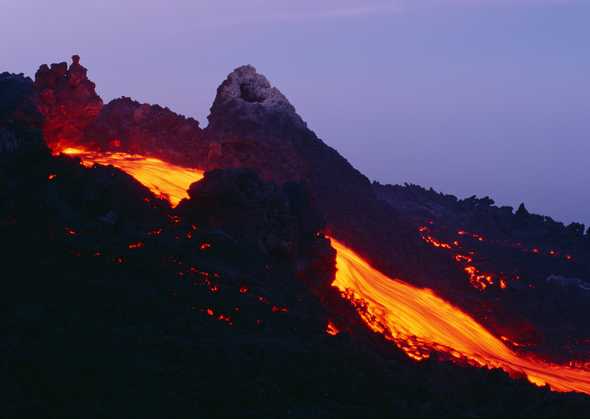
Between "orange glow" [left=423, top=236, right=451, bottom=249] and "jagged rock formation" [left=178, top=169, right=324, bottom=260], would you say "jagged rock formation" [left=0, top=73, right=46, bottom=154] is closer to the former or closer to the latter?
"jagged rock formation" [left=178, top=169, right=324, bottom=260]

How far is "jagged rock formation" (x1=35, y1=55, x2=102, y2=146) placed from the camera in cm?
2353

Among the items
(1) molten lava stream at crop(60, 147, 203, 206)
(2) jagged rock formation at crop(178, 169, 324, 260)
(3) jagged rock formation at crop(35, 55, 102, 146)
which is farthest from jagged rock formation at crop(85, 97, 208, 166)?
(2) jagged rock formation at crop(178, 169, 324, 260)

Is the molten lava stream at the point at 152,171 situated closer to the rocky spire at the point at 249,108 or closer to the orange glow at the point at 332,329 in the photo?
the rocky spire at the point at 249,108

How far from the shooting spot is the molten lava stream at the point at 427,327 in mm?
18250

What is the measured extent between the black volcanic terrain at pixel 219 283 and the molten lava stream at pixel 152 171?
91cm

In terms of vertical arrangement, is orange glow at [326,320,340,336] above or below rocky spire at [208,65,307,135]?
below

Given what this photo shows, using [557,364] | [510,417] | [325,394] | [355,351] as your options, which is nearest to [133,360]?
[325,394]

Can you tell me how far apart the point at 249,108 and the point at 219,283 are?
15.0 meters

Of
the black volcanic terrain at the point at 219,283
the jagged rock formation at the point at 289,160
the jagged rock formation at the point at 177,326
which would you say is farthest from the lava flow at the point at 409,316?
the jagged rock formation at the point at 177,326

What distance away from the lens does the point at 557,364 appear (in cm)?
2175

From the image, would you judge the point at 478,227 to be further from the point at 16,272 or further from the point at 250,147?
the point at 16,272

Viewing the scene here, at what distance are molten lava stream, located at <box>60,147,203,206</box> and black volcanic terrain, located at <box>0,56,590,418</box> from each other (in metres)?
0.91

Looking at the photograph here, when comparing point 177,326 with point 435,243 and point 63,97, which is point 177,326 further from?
point 435,243

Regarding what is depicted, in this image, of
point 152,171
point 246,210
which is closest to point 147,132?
point 152,171
